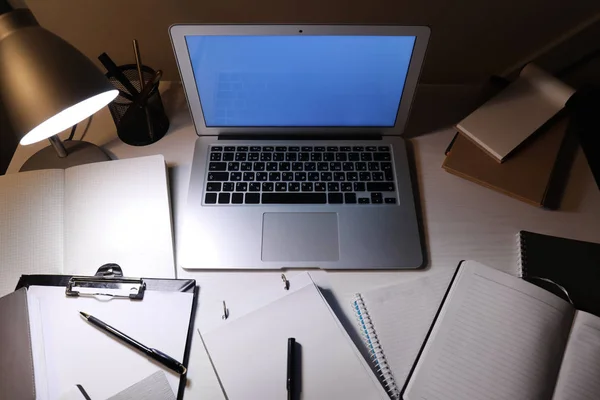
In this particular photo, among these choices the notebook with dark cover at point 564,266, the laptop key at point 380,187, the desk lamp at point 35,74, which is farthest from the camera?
the laptop key at point 380,187

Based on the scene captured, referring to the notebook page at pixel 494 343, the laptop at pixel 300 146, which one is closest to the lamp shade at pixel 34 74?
the laptop at pixel 300 146

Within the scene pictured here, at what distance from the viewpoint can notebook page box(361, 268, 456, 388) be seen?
614mm

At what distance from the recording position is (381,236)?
28.0 inches

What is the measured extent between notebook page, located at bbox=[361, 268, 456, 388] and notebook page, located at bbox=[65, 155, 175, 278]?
12.0 inches

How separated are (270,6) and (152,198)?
38 centimetres

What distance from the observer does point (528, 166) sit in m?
0.75

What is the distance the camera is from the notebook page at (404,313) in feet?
2.02

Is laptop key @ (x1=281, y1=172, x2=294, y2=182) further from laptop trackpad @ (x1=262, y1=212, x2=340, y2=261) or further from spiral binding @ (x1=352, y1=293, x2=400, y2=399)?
spiral binding @ (x1=352, y1=293, x2=400, y2=399)

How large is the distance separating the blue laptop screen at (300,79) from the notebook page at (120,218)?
0.50 feet

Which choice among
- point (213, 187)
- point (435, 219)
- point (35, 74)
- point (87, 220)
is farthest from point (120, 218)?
point (435, 219)

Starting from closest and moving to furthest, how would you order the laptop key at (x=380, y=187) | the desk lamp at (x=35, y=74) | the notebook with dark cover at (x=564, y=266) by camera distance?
the desk lamp at (x=35, y=74)
the notebook with dark cover at (x=564, y=266)
the laptop key at (x=380, y=187)

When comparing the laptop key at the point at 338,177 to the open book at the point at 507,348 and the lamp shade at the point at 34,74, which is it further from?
the lamp shade at the point at 34,74

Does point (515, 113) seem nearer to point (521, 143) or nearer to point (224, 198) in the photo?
point (521, 143)

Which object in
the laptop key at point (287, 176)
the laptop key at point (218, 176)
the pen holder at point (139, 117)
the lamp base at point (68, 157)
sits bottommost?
the laptop key at point (287, 176)
